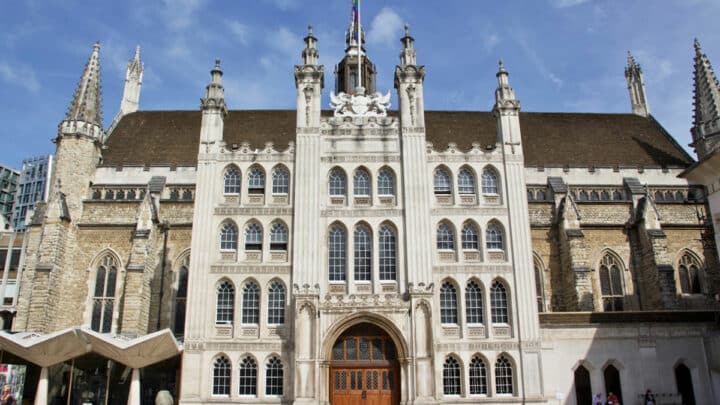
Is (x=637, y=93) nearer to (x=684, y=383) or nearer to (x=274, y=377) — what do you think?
(x=684, y=383)

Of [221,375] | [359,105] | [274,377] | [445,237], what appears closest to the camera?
[274,377]

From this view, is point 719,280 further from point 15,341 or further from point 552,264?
point 15,341

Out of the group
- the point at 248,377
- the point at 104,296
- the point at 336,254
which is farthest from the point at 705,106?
the point at 104,296

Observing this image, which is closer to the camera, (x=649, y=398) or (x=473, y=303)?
(x=649, y=398)

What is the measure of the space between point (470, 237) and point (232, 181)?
37.6ft

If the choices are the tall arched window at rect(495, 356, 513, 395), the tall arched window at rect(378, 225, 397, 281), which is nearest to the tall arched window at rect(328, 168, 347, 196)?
the tall arched window at rect(378, 225, 397, 281)

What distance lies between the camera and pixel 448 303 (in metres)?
26.5

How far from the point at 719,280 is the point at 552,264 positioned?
9804 mm

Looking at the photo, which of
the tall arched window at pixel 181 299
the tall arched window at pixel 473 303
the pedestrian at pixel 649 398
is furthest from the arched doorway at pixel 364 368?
the tall arched window at pixel 181 299

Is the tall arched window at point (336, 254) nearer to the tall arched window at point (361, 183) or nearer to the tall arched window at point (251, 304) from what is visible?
the tall arched window at point (361, 183)

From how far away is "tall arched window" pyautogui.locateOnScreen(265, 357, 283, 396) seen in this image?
998 inches

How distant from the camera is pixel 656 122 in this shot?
148 feet

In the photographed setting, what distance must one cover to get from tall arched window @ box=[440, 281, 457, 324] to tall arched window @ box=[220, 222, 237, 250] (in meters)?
9.67

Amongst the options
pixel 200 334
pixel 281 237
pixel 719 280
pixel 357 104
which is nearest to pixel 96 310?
pixel 200 334
